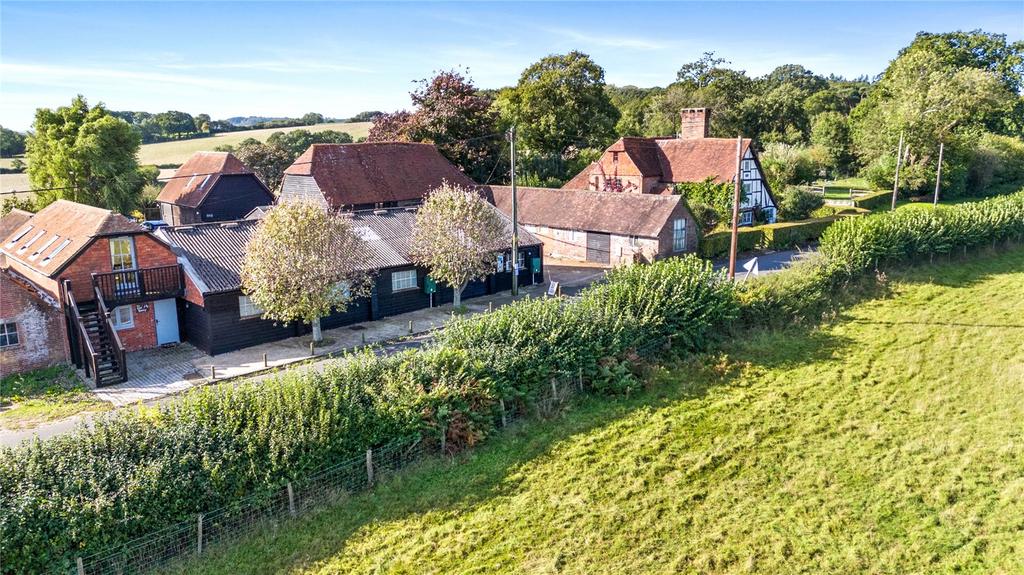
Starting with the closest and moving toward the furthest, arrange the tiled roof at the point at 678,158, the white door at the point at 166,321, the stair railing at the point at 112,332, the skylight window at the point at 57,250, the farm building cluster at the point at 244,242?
the stair railing at the point at 112,332
the farm building cluster at the point at 244,242
the skylight window at the point at 57,250
the white door at the point at 166,321
the tiled roof at the point at 678,158

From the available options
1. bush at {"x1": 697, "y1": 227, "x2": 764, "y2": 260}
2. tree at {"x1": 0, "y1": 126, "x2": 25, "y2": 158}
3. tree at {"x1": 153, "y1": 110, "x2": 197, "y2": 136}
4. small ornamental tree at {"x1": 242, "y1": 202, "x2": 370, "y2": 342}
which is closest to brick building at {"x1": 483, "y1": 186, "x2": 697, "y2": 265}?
bush at {"x1": 697, "y1": 227, "x2": 764, "y2": 260}

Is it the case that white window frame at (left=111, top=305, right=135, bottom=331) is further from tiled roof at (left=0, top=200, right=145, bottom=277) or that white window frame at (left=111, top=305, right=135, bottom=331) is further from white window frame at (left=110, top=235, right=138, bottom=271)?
tiled roof at (left=0, top=200, right=145, bottom=277)

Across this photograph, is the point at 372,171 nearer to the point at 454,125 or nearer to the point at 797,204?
the point at 454,125

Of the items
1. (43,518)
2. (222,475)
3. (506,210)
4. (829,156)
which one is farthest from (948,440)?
(829,156)

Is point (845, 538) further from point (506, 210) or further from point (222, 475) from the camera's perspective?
point (506, 210)

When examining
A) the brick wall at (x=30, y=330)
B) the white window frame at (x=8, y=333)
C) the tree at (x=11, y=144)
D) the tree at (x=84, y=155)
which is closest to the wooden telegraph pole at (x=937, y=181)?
the brick wall at (x=30, y=330)

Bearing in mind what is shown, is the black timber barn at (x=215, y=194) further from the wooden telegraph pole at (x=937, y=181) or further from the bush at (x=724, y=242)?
the wooden telegraph pole at (x=937, y=181)
